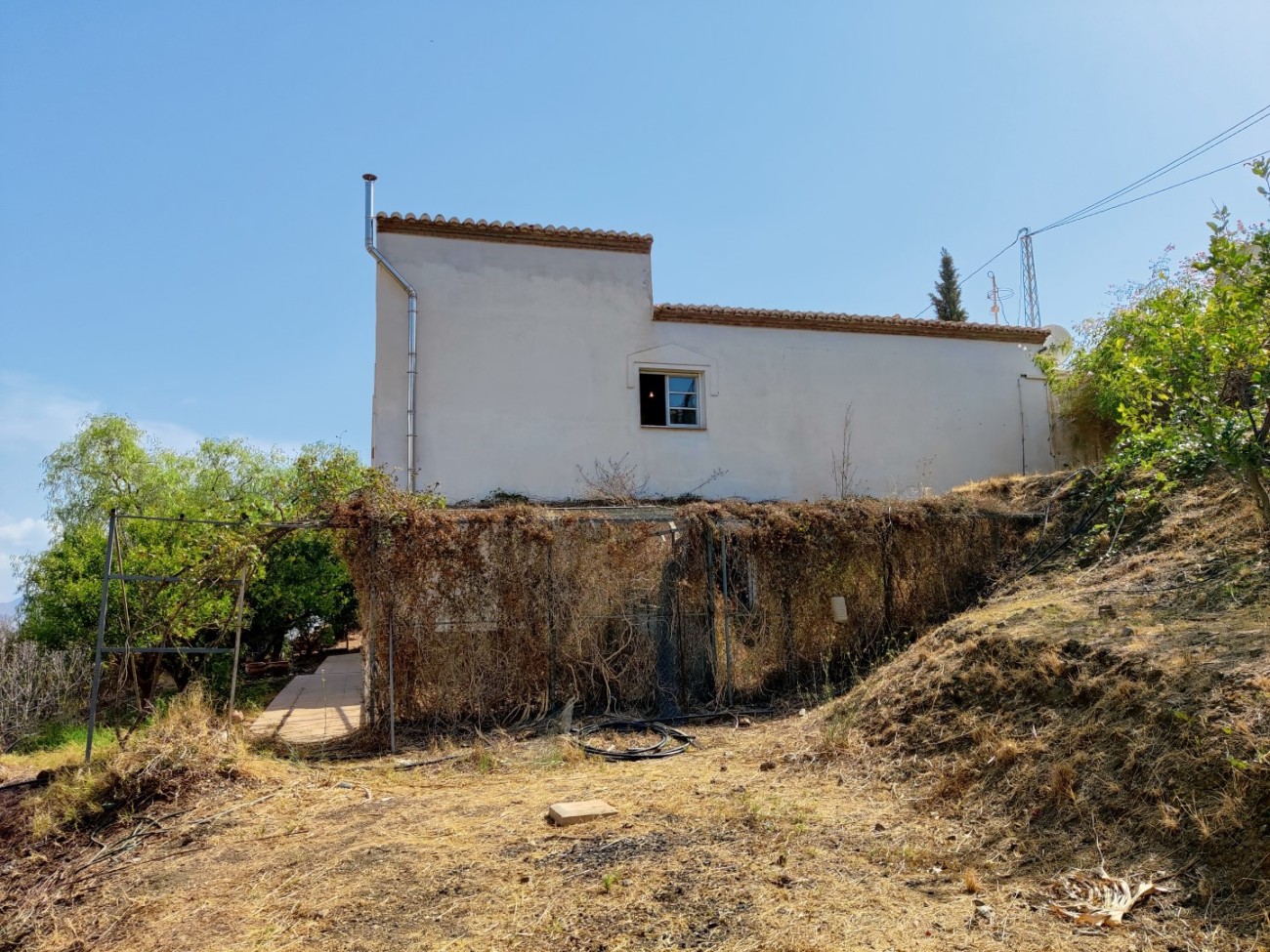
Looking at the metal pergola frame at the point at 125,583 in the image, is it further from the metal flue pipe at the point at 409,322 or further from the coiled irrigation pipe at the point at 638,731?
the metal flue pipe at the point at 409,322

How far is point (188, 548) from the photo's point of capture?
23.6 ft

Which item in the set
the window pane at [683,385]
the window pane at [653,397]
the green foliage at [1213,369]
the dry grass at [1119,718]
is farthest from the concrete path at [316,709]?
the green foliage at [1213,369]

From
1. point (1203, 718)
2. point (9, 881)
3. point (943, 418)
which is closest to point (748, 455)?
point (943, 418)

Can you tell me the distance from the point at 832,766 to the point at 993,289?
741 inches

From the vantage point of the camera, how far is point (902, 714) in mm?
6129

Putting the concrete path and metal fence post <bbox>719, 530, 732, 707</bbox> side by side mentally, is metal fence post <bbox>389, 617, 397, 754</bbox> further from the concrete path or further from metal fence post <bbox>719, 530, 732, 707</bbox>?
metal fence post <bbox>719, 530, 732, 707</bbox>

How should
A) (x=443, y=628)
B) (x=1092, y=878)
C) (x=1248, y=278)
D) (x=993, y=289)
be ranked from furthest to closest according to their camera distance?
(x=993, y=289), (x=443, y=628), (x=1248, y=278), (x=1092, y=878)

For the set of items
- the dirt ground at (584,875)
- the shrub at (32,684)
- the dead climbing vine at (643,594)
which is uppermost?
the dead climbing vine at (643,594)

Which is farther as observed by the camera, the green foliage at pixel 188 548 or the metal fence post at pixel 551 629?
the metal fence post at pixel 551 629

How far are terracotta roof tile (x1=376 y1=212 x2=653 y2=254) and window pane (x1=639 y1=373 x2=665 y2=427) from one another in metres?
2.18

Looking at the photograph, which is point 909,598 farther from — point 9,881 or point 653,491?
point 9,881

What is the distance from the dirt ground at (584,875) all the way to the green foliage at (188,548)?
2315 mm

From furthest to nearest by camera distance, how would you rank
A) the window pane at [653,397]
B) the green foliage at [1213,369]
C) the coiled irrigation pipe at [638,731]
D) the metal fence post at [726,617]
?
the window pane at [653,397] < the metal fence post at [726,617] < the coiled irrigation pipe at [638,731] < the green foliage at [1213,369]

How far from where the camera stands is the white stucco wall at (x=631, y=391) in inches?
496
